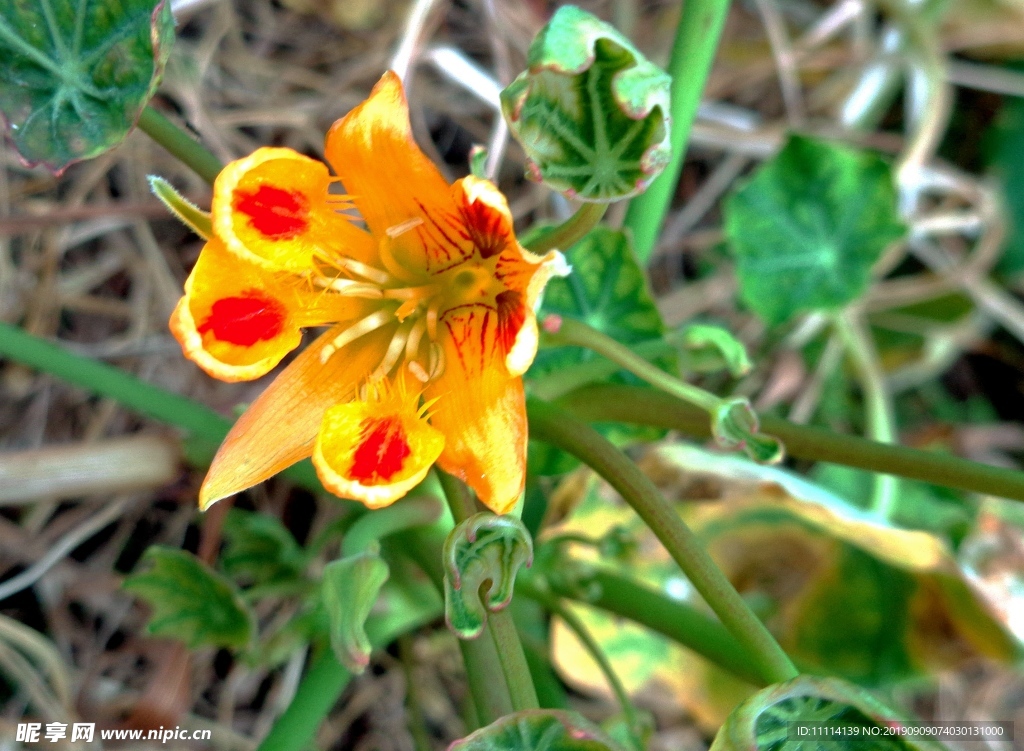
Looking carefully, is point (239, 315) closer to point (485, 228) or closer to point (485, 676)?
point (485, 228)

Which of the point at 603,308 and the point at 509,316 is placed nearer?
the point at 509,316

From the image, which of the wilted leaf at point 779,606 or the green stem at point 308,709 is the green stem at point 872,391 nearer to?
the wilted leaf at point 779,606

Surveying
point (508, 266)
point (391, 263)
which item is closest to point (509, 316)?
point (508, 266)

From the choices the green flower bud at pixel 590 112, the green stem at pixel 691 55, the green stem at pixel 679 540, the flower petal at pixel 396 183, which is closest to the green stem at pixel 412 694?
the green stem at pixel 679 540

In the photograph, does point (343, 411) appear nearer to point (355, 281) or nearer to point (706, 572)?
point (355, 281)

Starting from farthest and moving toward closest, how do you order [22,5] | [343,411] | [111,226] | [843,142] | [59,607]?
[843,142] → [111,226] → [59,607] → [22,5] → [343,411]

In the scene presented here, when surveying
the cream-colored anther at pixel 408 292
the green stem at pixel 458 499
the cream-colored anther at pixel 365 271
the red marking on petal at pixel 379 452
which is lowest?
the green stem at pixel 458 499

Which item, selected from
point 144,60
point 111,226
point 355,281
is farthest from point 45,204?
point 355,281
